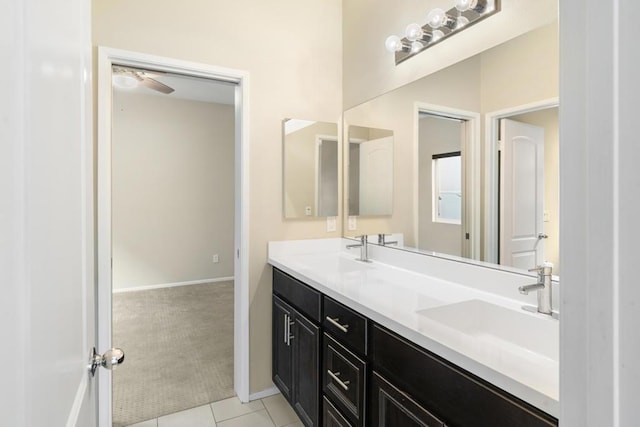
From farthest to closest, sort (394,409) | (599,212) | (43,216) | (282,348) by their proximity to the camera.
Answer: (282,348) < (394,409) < (43,216) < (599,212)

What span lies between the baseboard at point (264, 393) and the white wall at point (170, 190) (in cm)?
313

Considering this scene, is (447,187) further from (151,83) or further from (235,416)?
(151,83)

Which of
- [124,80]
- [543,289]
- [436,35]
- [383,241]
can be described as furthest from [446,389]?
[124,80]

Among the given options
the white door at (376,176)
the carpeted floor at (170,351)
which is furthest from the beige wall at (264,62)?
the carpeted floor at (170,351)

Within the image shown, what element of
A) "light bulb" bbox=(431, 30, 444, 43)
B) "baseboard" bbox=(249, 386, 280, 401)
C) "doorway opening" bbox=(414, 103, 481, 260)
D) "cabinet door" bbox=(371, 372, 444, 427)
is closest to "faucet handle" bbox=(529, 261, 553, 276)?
"doorway opening" bbox=(414, 103, 481, 260)

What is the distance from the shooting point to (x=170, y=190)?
483 cm

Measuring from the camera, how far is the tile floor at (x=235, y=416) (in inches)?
78.7

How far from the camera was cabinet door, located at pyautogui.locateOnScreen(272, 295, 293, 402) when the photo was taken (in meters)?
2.03

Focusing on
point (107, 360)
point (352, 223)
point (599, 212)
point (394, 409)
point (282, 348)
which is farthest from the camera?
point (352, 223)

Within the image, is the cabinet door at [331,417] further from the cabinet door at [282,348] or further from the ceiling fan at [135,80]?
the ceiling fan at [135,80]

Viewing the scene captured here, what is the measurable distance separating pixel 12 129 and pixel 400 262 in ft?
6.32

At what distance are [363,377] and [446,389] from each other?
17.2 inches

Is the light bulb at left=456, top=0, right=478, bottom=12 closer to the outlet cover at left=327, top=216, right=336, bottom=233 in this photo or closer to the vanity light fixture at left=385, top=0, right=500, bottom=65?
the vanity light fixture at left=385, top=0, right=500, bottom=65

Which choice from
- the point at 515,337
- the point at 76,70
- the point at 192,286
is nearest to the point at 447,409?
the point at 515,337
